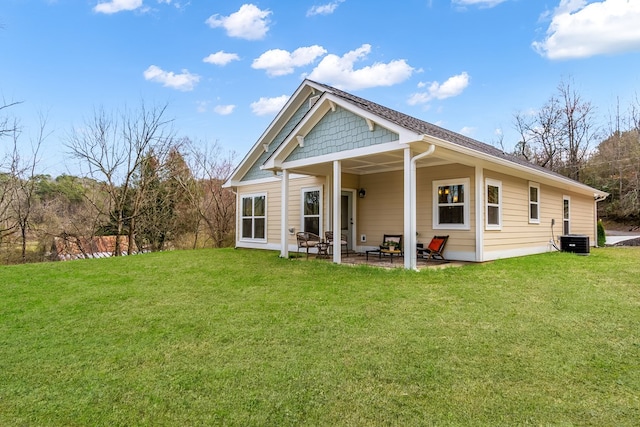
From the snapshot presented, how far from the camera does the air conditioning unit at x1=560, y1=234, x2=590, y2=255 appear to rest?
38.3 ft

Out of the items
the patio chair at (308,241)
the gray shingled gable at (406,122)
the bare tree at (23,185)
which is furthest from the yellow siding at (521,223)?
the bare tree at (23,185)

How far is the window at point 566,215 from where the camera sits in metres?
13.6

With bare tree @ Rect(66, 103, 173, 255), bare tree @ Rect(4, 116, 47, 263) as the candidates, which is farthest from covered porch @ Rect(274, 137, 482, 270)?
bare tree @ Rect(4, 116, 47, 263)

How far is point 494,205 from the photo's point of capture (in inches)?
365

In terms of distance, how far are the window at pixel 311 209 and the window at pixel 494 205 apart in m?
4.77

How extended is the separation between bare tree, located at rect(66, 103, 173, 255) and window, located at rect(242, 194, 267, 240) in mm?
4523

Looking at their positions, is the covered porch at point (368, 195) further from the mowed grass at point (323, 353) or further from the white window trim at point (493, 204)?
the mowed grass at point (323, 353)

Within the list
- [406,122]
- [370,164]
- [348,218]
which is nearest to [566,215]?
[348,218]

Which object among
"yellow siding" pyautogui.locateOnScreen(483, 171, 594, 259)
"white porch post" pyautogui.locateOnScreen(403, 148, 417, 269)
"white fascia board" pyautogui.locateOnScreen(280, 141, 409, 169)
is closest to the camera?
"white porch post" pyautogui.locateOnScreen(403, 148, 417, 269)

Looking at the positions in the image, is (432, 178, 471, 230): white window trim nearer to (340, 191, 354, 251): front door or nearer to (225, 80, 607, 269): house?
(225, 80, 607, 269): house

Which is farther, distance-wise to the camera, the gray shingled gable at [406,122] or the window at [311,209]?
the window at [311,209]

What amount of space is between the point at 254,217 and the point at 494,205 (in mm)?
8086

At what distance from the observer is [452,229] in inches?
363

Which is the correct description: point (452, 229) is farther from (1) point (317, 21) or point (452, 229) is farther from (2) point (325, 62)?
(2) point (325, 62)
